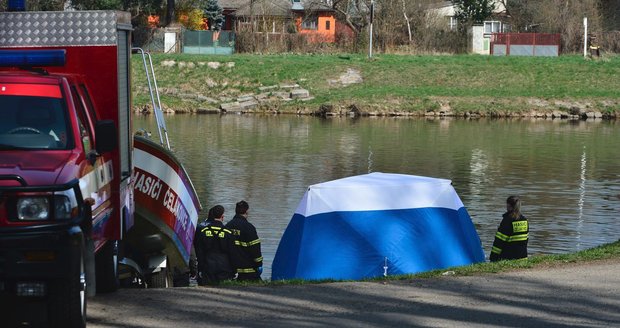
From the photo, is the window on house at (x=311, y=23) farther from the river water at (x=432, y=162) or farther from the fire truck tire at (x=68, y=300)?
the fire truck tire at (x=68, y=300)

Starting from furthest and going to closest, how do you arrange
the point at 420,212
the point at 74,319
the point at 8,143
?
the point at 420,212 < the point at 8,143 < the point at 74,319

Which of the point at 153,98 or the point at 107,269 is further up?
the point at 153,98

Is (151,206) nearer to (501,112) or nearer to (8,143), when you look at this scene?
(8,143)

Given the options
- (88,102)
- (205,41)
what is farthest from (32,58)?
(205,41)

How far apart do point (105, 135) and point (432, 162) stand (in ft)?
81.9

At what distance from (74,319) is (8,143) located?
5.73 ft

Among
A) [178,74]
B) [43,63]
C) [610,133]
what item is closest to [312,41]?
[178,74]

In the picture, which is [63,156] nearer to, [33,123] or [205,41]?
[33,123]

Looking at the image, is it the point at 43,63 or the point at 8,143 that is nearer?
the point at 8,143

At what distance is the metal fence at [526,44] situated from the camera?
2936 inches

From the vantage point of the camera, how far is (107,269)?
11383 mm

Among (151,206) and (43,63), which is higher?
(43,63)

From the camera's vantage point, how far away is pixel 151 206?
14.5m

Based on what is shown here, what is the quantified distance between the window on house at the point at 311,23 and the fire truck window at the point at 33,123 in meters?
83.2
